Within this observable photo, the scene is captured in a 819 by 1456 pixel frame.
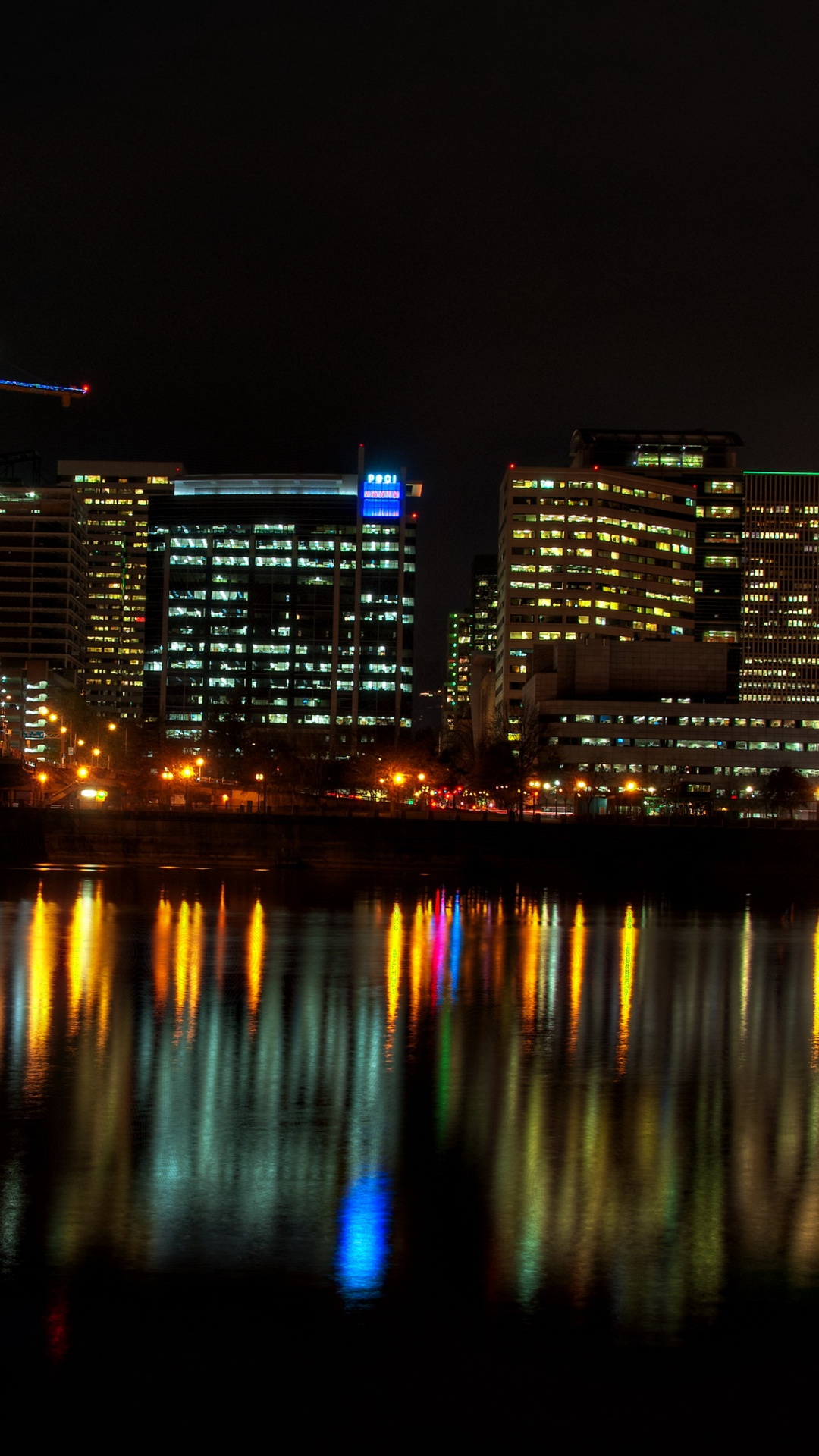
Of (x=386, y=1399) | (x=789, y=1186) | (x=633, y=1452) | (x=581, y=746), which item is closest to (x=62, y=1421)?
(x=386, y=1399)

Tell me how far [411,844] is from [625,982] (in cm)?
5115

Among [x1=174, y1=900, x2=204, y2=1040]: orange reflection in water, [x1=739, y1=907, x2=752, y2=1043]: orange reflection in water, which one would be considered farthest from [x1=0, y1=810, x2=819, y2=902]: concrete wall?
[x1=174, y1=900, x2=204, y2=1040]: orange reflection in water

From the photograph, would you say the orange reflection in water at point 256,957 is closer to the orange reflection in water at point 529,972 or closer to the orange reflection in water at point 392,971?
the orange reflection in water at point 392,971

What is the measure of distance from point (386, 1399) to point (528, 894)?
52649mm

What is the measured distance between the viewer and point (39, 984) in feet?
83.7

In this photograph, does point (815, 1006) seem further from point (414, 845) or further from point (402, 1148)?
point (414, 845)

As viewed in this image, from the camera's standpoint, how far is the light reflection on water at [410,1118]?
35.7ft

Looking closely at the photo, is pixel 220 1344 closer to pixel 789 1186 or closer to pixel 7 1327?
pixel 7 1327

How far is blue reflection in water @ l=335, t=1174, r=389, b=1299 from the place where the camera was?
10164mm

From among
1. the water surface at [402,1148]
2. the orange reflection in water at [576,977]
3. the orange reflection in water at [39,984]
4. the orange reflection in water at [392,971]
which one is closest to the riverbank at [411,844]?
the orange reflection in water at [576,977]

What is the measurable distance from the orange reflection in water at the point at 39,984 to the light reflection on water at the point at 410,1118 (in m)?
0.10

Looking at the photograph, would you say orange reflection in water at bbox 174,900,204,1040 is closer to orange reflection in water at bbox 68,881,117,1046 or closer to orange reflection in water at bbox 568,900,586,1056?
orange reflection in water at bbox 68,881,117,1046

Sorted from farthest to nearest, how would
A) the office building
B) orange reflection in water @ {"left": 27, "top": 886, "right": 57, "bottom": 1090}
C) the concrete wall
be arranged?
1. the office building
2. the concrete wall
3. orange reflection in water @ {"left": 27, "top": 886, "right": 57, "bottom": 1090}

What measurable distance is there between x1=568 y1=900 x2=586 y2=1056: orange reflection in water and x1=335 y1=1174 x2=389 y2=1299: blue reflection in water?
819 centimetres
